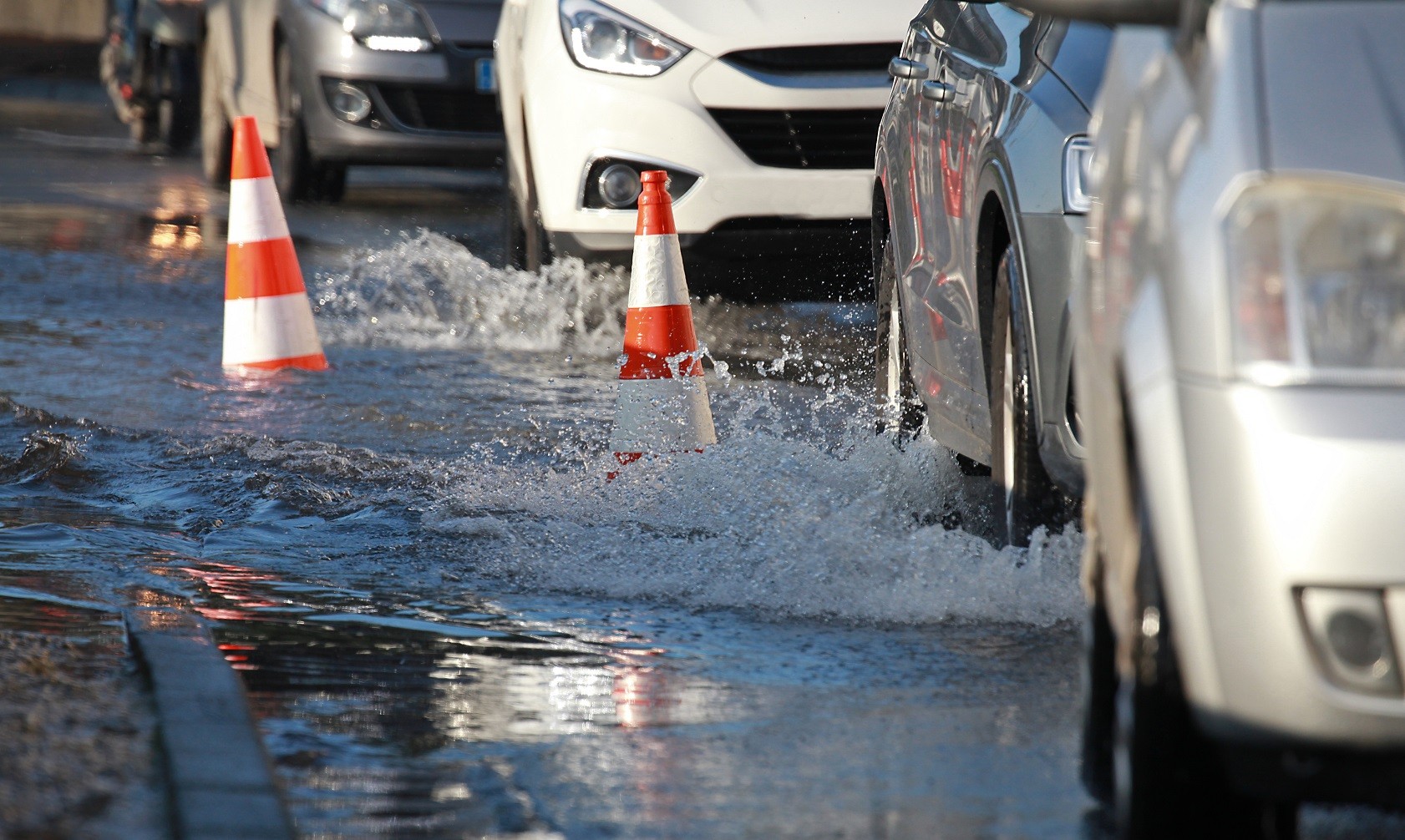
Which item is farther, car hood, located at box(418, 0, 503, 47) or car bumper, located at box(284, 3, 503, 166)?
car hood, located at box(418, 0, 503, 47)

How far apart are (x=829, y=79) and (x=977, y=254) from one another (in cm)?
344

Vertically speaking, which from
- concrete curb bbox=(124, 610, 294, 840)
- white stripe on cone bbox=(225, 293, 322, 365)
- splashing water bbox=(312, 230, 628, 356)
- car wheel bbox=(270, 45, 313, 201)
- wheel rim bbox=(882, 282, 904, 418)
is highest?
car wheel bbox=(270, 45, 313, 201)

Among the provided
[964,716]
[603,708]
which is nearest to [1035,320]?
[964,716]

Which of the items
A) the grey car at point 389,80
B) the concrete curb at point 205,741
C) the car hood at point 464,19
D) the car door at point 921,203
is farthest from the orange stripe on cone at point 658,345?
the car hood at point 464,19

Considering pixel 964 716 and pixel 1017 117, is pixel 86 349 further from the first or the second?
pixel 964 716

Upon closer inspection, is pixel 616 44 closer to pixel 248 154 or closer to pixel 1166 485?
pixel 248 154

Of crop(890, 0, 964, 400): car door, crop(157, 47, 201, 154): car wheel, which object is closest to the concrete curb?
crop(890, 0, 964, 400): car door

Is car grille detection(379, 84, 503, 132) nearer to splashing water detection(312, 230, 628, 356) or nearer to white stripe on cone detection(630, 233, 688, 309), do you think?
splashing water detection(312, 230, 628, 356)

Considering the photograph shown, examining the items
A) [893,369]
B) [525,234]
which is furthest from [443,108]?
[893,369]

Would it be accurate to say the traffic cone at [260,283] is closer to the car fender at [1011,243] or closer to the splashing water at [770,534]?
the splashing water at [770,534]

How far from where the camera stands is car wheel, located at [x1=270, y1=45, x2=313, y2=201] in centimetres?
1248

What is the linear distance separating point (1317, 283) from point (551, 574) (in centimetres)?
278

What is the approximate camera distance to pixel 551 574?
196 inches

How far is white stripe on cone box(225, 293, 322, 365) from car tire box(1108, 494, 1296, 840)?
567 centimetres
